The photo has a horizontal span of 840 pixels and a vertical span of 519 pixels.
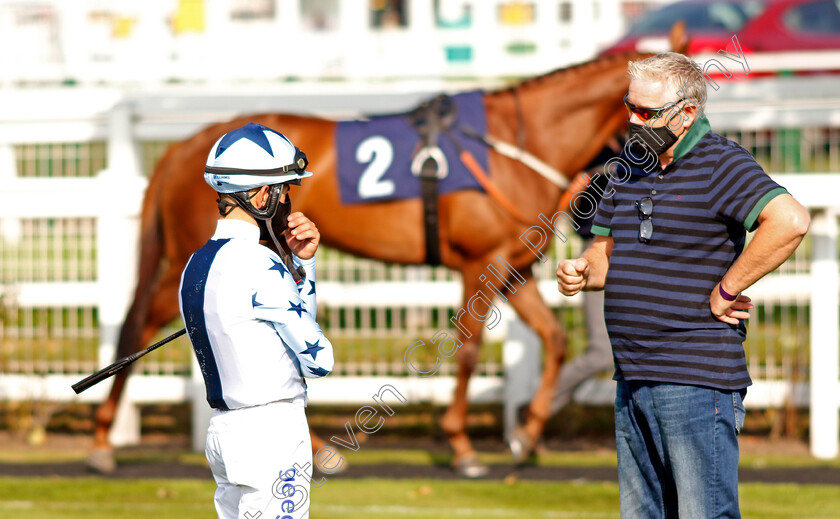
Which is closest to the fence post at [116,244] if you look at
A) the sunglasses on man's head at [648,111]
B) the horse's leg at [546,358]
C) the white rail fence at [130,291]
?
the white rail fence at [130,291]

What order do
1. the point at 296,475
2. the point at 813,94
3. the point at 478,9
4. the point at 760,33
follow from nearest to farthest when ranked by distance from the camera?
the point at 296,475 < the point at 813,94 < the point at 760,33 < the point at 478,9

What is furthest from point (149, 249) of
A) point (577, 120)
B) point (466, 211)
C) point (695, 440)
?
point (695, 440)

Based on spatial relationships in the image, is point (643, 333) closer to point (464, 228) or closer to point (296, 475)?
point (296, 475)

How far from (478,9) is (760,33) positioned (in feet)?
16.2

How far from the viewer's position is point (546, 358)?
557cm

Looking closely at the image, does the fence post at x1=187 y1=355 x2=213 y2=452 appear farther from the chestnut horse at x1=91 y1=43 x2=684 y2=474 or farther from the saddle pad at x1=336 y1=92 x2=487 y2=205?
the saddle pad at x1=336 y1=92 x2=487 y2=205

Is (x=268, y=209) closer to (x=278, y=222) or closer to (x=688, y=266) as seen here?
(x=278, y=222)

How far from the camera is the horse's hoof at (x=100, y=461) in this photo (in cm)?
555

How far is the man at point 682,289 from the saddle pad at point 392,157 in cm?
263

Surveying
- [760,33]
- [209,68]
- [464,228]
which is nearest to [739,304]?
[464,228]

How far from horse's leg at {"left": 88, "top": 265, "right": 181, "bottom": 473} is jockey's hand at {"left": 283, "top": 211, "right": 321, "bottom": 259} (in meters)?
2.97

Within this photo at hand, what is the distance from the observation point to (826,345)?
5.71m

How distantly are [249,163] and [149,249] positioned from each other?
334cm

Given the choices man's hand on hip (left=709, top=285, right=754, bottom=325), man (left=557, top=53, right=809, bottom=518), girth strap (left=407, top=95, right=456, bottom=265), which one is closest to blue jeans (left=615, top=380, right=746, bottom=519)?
man (left=557, top=53, right=809, bottom=518)
